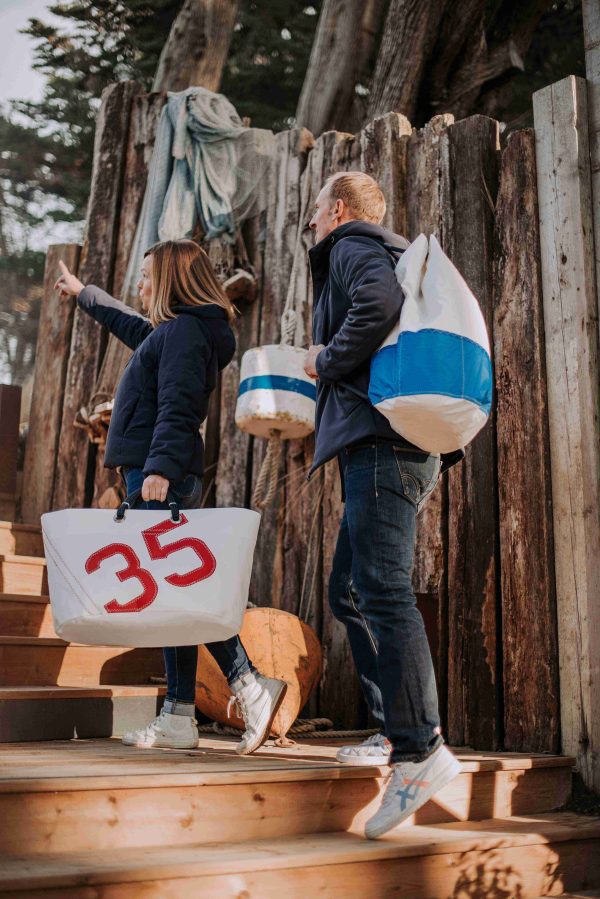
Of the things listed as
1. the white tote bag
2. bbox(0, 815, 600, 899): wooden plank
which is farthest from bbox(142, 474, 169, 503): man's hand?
bbox(0, 815, 600, 899): wooden plank

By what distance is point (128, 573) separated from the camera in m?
2.73

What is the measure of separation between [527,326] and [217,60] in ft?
14.9

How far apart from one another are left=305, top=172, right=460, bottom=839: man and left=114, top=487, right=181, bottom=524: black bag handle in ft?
1.63

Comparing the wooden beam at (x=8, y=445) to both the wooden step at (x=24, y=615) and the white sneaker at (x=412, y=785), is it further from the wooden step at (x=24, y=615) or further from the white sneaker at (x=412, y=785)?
the white sneaker at (x=412, y=785)

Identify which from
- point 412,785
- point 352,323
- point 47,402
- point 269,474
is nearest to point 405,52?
point 47,402

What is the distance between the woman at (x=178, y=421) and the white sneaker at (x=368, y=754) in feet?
1.01

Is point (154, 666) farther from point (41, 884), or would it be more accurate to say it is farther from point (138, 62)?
point (138, 62)

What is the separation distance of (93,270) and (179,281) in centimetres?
236

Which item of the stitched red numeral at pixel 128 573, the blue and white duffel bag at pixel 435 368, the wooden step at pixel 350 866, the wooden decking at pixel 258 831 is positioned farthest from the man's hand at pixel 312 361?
the wooden step at pixel 350 866

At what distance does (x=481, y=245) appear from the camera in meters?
3.84

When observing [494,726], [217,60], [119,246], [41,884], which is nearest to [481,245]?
[494,726]

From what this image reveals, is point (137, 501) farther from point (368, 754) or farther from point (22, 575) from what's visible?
point (22, 575)

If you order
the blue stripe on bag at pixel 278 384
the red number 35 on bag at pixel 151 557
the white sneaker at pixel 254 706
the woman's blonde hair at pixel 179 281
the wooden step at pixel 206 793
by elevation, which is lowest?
the wooden step at pixel 206 793

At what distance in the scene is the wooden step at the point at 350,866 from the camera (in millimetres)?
2000
